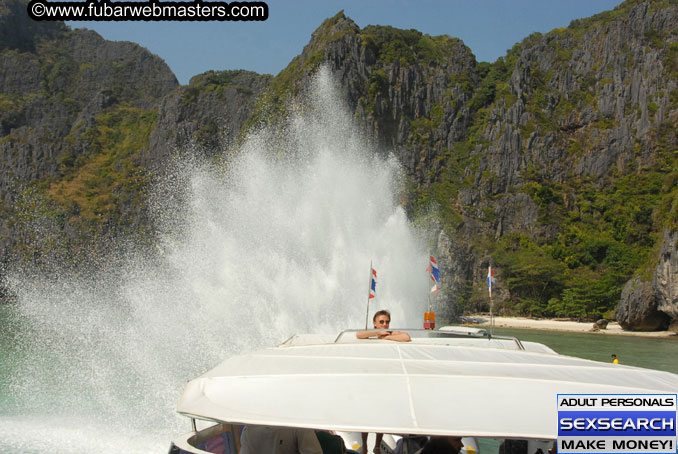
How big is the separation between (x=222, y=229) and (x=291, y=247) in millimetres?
5581

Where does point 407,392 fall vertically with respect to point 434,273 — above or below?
below

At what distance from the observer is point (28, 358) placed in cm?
2356

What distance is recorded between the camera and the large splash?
12.4 metres

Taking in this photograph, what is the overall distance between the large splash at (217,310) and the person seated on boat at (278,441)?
644cm

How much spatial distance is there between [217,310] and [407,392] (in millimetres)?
22197

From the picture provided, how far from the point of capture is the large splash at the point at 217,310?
12422 millimetres

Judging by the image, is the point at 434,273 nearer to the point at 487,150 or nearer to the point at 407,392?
the point at 407,392

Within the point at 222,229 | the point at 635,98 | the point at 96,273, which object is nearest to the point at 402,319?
the point at 222,229

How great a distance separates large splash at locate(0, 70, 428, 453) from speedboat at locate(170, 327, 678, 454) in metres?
7.40

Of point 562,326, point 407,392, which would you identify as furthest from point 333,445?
point 562,326

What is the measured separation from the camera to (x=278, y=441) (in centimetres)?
431

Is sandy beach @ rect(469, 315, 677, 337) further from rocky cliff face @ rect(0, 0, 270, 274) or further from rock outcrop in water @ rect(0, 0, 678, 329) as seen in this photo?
rocky cliff face @ rect(0, 0, 270, 274)

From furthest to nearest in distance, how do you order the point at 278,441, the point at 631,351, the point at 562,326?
1. the point at 562,326
2. the point at 631,351
3. the point at 278,441

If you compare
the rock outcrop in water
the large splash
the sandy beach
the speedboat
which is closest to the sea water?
the large splash
